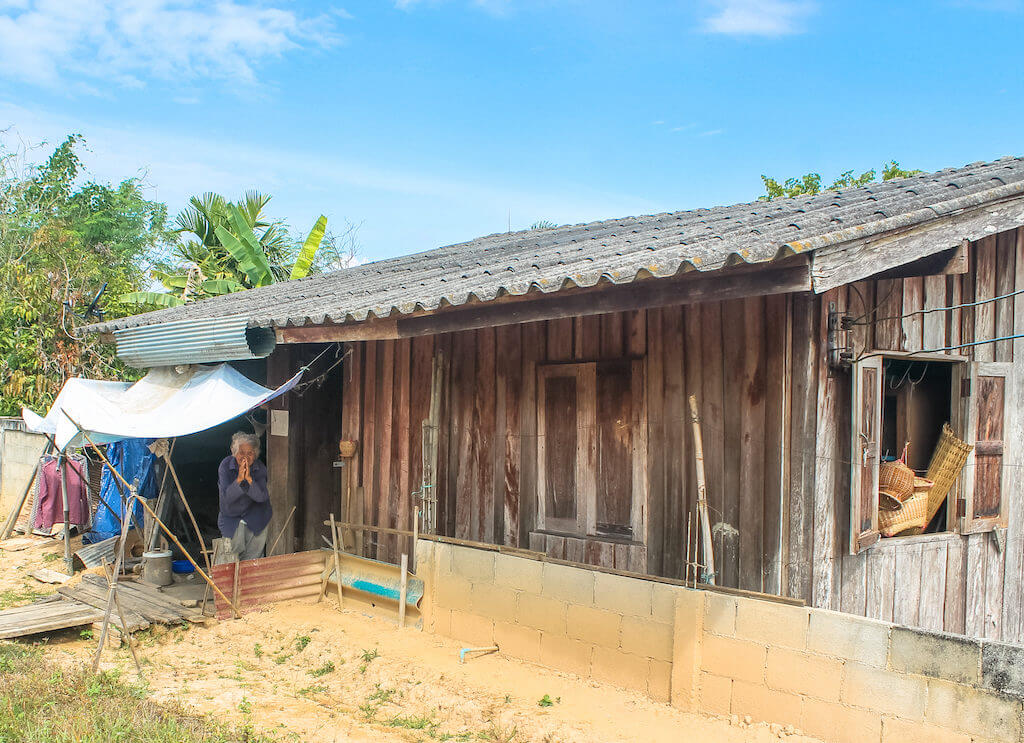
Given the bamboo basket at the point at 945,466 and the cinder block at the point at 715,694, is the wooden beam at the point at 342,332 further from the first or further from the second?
the bamboo basket at the point at 945,466

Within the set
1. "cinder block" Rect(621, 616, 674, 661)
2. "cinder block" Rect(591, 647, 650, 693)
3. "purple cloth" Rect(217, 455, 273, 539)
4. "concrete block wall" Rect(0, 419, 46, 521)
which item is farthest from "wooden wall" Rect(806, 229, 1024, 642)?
"concrete block wall" Rect(0, 419, 46, 521)

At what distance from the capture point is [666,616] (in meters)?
5.33

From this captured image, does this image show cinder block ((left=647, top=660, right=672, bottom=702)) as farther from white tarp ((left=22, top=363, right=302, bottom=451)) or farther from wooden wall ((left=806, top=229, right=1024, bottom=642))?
white tarp ((left=22, top=363, right=302, bottom=451))

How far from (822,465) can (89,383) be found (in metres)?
7.87

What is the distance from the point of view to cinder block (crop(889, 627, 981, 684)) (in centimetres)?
409

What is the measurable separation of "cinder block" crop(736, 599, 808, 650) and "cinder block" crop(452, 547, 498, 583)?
2138mm

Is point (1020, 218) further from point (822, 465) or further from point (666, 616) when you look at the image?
point (666, 616)

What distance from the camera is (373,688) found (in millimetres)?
5820

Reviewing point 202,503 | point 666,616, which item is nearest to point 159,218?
point 202,503

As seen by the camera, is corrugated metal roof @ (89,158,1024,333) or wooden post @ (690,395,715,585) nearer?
corrugated metal roof @ (89,158,1024,333)

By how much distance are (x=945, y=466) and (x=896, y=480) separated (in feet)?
1.61

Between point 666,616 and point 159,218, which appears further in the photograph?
point 159,218

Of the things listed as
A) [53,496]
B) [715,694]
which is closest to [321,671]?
[715,694]

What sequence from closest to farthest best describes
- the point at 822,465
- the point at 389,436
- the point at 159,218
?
1. the point at 822,465
2. the point at 389,436
3. the point at 159,218
